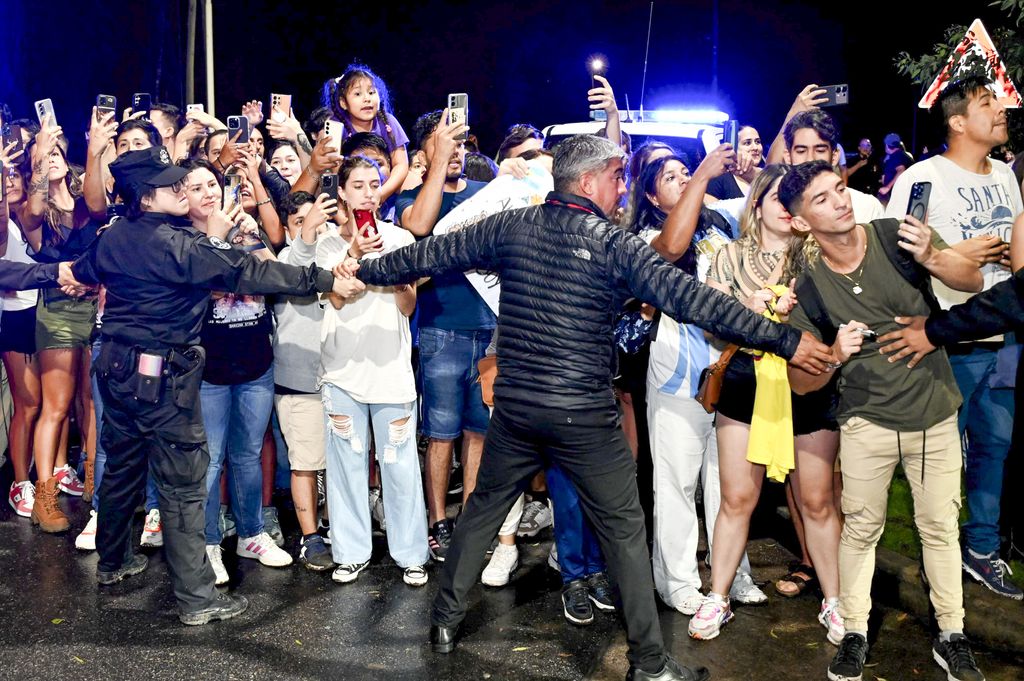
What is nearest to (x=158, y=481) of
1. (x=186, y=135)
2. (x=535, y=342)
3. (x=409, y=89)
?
(x=535, y=342)

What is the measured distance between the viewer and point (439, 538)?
239 inches

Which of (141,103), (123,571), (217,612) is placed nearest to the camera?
(217,612)

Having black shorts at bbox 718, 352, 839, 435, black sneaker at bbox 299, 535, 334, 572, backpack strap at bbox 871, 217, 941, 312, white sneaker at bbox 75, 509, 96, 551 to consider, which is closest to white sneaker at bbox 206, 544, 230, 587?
black sneaker at bbox 299, 535, 334, 572

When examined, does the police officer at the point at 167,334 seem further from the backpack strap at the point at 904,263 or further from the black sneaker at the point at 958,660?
the black sneaker at the point at 958,660

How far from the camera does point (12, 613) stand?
5.12m

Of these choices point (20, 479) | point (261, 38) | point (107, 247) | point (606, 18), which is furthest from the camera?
point (606, 18)

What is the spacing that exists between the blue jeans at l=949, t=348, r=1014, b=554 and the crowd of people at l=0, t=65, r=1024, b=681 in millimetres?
17

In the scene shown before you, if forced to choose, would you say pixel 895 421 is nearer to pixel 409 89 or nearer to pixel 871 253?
pixel 871 253

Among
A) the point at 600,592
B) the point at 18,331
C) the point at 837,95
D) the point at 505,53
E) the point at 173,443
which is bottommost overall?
the point at 600,592

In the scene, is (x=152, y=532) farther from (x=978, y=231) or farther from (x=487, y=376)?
(x=978, y=231)

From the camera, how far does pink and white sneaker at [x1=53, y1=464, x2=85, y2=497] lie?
23.2ft

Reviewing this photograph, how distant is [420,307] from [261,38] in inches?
410

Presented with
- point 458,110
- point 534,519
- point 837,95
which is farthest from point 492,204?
point 837,95

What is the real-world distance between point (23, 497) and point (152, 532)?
1284mm
